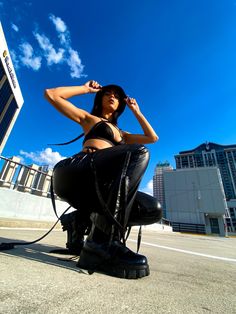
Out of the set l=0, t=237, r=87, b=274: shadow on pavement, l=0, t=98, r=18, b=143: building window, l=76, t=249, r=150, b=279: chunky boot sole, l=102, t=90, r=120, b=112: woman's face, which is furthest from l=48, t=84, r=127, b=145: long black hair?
l=0, t=98, r=18, b=143: building window

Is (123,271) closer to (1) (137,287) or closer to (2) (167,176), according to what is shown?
(1) (137,287)

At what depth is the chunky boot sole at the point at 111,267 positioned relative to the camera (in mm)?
735

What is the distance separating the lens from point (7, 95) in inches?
1218

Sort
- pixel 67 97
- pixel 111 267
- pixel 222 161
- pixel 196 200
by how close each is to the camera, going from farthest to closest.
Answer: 1. pixel 222 161
2. pixel 196 200
3. pixel 67 97
4. pixel 111 267

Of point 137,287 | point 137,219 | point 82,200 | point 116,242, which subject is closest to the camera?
point 137,287

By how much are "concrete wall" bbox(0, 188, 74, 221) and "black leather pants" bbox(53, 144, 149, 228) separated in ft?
14.0

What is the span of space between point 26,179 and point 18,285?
19.1 ft

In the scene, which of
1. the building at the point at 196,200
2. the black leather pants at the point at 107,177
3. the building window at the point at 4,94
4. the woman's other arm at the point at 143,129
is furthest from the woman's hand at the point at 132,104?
the building window at the point at 4,94

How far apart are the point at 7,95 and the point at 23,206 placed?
33846 mm

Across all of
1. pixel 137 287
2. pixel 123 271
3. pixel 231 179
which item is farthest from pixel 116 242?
pixel 231 179

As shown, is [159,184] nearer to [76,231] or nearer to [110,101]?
[110,101]

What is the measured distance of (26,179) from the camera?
559 cm

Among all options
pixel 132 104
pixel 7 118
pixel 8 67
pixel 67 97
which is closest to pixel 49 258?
pixel 67 97

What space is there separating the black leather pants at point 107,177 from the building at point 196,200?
1257 inches
